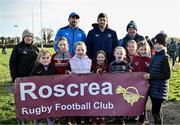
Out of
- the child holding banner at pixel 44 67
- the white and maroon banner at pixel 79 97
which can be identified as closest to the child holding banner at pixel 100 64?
the white and maroon banner at pixel 79 97

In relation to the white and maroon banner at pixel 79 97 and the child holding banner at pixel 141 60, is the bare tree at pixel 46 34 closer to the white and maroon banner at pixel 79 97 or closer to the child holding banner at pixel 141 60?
the child holding banner at pixel 141 60

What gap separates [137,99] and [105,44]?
5.98ft

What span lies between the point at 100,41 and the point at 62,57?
1127 mm

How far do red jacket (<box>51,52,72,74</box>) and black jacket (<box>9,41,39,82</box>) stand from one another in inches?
29.7

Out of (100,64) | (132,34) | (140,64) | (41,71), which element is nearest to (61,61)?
(41,71)

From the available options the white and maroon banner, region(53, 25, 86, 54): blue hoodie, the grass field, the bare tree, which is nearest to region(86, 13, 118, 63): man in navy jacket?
region(53, 25, 86, 54): blue hoodie

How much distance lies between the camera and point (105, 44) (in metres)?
9.33

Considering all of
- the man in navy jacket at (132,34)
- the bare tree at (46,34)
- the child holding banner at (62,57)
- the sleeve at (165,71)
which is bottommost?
the sleeve at (165,71)

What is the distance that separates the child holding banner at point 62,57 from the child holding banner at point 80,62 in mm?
192

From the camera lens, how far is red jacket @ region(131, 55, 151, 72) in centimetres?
842

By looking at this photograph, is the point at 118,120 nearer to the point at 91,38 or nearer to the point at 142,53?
→ the point at 142,53

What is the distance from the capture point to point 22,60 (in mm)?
9109

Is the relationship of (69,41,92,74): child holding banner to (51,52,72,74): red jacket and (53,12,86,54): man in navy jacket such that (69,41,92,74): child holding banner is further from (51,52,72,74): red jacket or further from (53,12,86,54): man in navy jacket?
(53,12,86,54): man in navy jacket

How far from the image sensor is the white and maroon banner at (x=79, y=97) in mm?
8055
